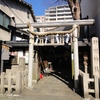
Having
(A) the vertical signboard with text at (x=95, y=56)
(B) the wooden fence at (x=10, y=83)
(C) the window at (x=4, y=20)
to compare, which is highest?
(C) the window at (x=4, y=20)

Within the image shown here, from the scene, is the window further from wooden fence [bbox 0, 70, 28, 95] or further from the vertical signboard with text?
the vertical signboard with text

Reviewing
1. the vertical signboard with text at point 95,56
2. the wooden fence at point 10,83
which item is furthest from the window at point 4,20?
the vertical signboard with text at point 95,56

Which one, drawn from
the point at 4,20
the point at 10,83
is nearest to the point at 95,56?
the point at 10,83

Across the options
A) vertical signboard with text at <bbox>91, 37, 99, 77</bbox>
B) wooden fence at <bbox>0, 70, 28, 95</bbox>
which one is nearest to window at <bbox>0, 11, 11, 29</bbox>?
wooden fence at <bbox>0, 70, 28, 95</bbox>

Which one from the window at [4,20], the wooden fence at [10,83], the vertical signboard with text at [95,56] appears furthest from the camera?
the window at [4,20]

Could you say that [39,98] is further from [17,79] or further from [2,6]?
[2,6]

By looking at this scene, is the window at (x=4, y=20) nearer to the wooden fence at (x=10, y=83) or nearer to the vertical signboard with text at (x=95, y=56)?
the wooden fence at (x=10, y=83)

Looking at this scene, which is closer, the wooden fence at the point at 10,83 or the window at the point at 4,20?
the wooden fence at the point at 10,83

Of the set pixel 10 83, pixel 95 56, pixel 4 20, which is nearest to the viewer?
pixel 10 83

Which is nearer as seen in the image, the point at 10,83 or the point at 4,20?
the point at 10,83

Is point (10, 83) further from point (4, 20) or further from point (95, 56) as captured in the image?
point (4, 20)

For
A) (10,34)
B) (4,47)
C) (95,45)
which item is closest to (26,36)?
(10,34)

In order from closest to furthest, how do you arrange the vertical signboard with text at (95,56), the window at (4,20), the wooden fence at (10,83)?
the wooden fence at (10,83)
the vertical signboard with text at (95,56)
the window at (4,20)

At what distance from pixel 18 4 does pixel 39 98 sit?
475 inches
